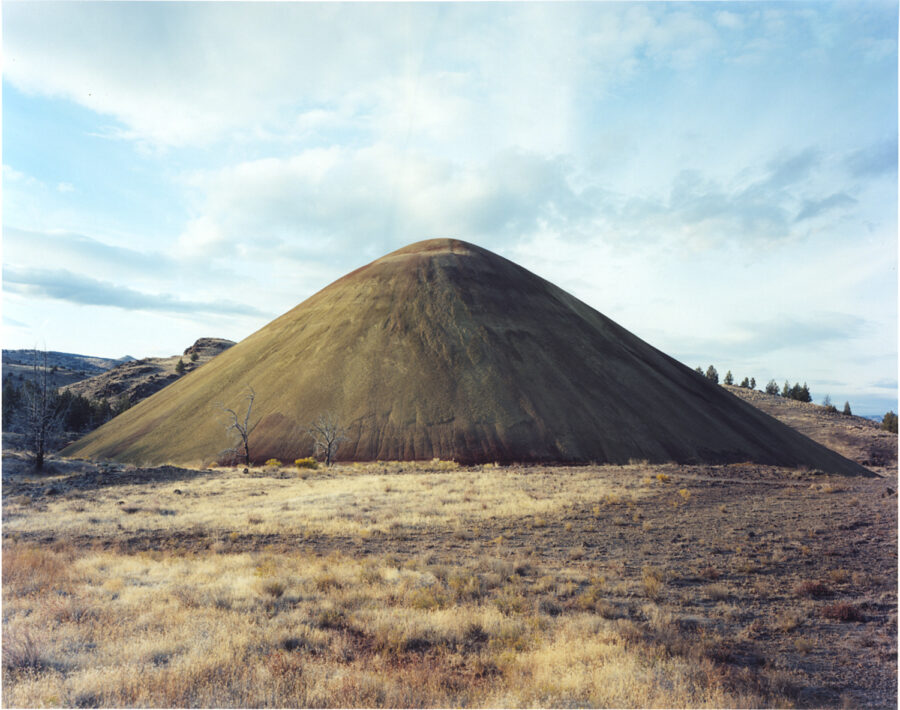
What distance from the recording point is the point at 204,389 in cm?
5366

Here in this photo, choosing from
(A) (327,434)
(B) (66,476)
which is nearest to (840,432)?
(A) (327,434)

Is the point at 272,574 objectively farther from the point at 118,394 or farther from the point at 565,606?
the point at 118,394

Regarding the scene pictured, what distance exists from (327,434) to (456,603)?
3229cm

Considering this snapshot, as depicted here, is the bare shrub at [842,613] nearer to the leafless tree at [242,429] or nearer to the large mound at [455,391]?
the large mound at [455,391]

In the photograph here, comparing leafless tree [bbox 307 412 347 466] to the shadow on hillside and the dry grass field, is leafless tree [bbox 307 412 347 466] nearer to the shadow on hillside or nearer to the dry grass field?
the shadow on hillside

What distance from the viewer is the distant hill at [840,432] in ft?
223

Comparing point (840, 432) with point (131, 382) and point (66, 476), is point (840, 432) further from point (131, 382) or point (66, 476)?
point (131, 382)

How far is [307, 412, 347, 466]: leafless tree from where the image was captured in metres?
40.5

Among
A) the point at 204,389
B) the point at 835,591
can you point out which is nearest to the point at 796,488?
the point at 835,591

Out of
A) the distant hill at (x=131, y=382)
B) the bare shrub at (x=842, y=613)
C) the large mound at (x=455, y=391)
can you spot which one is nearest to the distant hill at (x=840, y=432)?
the large mound at (x=455, y=391)

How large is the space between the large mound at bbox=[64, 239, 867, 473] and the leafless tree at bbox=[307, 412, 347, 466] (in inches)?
31.2

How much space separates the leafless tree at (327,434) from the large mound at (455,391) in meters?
0.79

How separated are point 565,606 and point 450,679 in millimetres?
3909

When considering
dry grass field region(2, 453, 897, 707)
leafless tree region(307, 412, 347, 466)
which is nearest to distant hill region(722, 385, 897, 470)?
dry grass field region(2, 453, 897, 707)
